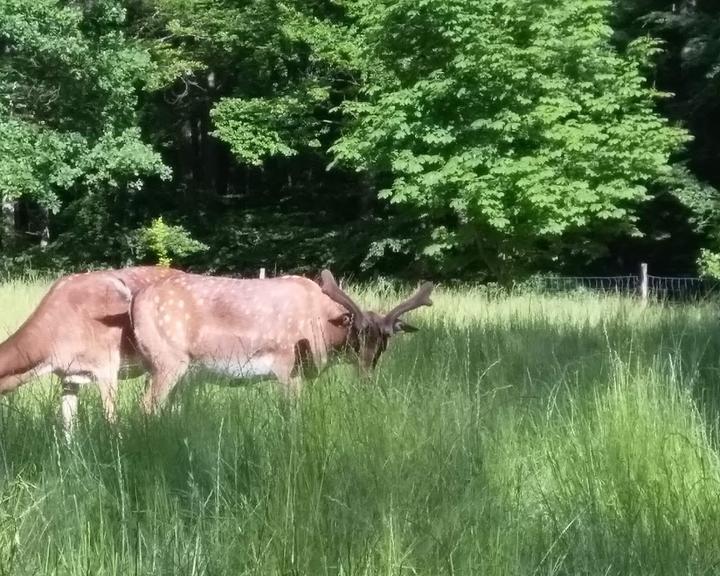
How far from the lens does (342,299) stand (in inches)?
274

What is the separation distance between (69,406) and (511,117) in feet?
47.5

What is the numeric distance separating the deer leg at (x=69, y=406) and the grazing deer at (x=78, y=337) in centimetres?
1

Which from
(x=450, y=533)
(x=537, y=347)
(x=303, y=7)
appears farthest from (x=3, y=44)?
(x=450, y=533)

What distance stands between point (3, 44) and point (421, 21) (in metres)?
8.11

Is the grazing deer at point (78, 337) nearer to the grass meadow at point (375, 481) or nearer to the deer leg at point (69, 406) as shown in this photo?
the deer leg at point (69, 406)

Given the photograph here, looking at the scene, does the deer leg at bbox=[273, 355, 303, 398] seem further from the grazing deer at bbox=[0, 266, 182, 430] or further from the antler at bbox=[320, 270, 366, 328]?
the grazing deer at bbox=[0, 266, 182, 430]

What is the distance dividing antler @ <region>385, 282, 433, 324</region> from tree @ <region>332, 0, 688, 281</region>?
37.8 ft

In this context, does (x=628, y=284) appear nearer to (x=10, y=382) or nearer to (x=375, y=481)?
(x=10, y=382)

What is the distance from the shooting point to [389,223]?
26.8 m

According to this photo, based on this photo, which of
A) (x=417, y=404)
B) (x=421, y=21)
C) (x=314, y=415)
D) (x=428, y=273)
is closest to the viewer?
(x=314, y=415)


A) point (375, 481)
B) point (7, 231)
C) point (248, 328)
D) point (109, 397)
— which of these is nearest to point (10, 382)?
point (109, 397)

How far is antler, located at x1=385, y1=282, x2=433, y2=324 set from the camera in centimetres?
692

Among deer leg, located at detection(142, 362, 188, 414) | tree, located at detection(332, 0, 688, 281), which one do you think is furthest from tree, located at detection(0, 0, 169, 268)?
deer leg, located at detection(142, 362, 188, 414)

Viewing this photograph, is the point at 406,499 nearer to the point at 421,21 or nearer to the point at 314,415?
the point at 314,415
